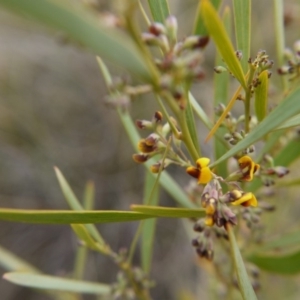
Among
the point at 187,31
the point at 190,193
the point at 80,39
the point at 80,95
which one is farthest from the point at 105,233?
the point at 80,39

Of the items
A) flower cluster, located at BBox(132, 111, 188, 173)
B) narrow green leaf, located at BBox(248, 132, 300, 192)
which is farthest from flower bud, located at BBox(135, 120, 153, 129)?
narrow green leaf, located at BBox(248, 132, 300, 192)

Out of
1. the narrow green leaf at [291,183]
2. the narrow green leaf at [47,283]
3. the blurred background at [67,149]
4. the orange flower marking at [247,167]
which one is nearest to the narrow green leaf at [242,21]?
the orange flower marking at [247,167]

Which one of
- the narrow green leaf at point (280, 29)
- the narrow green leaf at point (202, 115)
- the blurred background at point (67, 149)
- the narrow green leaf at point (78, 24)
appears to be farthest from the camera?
the blurred background at point (67, 149)

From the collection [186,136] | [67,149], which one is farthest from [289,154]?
[67,149]

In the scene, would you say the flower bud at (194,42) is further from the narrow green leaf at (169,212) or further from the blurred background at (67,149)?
the blurred background at (67,149)

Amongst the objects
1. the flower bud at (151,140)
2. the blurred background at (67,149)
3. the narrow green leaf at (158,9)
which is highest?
the blurred background at (67,149)

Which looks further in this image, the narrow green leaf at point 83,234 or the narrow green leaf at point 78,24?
the narrow green leaf at point 83,234
